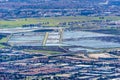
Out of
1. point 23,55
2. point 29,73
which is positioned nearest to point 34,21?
point 23,55

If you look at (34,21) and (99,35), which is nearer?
(99,35)

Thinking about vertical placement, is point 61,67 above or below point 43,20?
above

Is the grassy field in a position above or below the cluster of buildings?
below

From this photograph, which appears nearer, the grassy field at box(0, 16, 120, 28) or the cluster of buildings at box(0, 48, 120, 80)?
the cluster of buildings at box(0, 48, 120, 80)

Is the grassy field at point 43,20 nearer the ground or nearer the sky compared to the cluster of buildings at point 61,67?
nearer the ground

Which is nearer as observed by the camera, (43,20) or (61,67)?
(61,67)

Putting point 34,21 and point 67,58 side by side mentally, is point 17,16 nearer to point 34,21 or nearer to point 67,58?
point 34,21

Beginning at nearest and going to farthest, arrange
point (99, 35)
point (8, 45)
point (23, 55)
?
point (23, 55), point (8, 45), point (99, 35)

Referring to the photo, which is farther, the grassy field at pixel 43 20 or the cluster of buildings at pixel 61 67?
the grassy field at pixel 43 20

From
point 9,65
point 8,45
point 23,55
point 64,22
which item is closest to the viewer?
point 9,65
